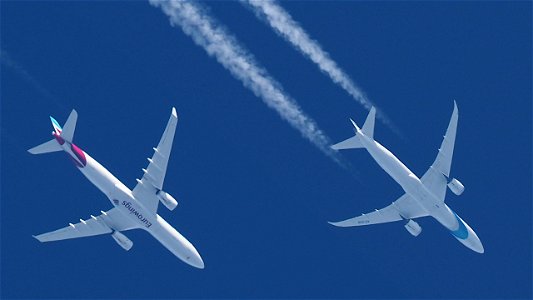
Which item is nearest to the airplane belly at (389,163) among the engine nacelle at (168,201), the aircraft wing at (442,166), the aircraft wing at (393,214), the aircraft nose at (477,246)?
the aircraft wing at (442,166)

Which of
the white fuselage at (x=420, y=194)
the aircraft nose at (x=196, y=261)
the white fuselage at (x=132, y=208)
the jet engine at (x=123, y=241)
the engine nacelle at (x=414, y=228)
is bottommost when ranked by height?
the jet engine at (x=123, y=241)

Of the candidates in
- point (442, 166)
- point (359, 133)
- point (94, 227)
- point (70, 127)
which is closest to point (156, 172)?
point (70, 127)

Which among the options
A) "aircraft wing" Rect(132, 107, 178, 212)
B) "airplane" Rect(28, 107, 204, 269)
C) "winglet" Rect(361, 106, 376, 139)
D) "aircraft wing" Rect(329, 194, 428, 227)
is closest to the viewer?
"aircraft wing" Rect(132, 107, 178, 212)

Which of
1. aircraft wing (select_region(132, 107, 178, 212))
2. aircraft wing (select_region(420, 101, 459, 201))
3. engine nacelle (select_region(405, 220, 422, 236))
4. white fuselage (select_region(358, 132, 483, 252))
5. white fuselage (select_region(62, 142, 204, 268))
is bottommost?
white fuselage (select_region(62, 142, 204, 268))

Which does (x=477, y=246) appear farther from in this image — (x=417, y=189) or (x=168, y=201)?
(x=168, y=201)

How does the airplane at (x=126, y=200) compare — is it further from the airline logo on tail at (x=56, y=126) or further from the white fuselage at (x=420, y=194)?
the white fuselage at (x=420, y=194)

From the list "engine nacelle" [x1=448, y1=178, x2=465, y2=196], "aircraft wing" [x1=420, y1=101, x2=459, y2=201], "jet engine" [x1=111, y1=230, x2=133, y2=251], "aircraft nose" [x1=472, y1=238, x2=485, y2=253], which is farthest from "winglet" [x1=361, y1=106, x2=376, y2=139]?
"jet engine" [x1=111, y1=230, x2=133, y2=251]

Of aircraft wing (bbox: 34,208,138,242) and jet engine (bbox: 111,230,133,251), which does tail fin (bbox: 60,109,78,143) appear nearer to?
aircraft wing (bbox: 34,208,138,242)

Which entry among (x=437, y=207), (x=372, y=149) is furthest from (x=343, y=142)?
(x=437, y=207)
